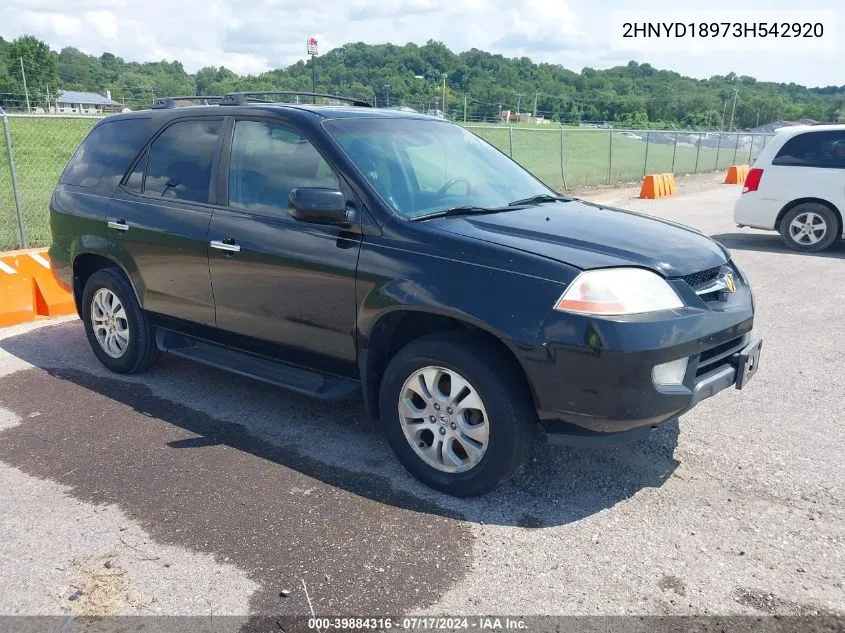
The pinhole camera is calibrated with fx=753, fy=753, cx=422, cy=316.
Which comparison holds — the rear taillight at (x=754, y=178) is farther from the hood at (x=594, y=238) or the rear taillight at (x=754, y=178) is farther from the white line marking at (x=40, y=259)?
the white line marking at (x=40, y=259)

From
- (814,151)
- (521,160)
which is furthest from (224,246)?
(521,160)

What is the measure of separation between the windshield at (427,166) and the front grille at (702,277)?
1193 mm

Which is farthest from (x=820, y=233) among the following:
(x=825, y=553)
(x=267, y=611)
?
(x=267, y=611)

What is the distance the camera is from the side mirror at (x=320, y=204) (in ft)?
12.4

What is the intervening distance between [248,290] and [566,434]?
6.83ft

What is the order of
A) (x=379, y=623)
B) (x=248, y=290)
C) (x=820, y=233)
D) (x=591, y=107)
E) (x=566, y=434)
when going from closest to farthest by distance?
(x=379, y=623) < (x=566, y=434) < (x=248, y=290) < (x=820, y=233) < (x=591, y=107)

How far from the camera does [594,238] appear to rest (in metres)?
3.73

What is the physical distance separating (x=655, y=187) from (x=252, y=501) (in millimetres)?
16220

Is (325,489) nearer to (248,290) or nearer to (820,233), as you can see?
(248,290)

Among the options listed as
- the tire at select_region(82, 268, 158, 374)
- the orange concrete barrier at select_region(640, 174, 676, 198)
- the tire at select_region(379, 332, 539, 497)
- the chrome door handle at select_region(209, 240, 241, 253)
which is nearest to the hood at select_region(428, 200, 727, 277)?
the tire at select_region(379, 332, 539, 497)

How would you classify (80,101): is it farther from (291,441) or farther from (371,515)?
(371,515)

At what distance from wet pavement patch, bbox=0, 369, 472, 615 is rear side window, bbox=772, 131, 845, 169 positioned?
9.17 m

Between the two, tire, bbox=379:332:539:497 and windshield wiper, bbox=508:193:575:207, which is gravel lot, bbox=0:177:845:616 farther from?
windshield wiper, bbox=508:193:575:207

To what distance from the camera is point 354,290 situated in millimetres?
3912
